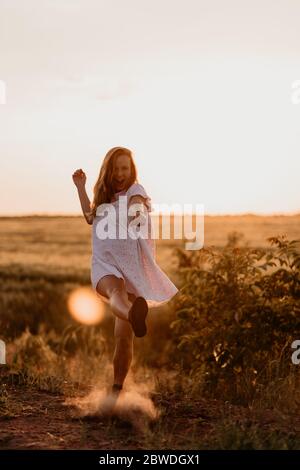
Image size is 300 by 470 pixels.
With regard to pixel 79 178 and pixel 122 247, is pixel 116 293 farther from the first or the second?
pixel 79 178

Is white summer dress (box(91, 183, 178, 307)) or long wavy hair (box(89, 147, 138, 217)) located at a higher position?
long wavy hair (box(89, 147, 138, 217))

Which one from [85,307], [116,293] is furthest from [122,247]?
[85,307]

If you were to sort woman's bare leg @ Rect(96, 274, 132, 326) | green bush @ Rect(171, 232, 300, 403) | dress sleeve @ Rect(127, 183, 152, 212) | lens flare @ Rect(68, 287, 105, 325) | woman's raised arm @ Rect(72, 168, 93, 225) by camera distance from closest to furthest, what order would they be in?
woman's bare leg @ Rect(96, 274, 132, 326) < dress sleeve @ Rect(127, 183, 152, 212) < woman's raised arm @ Rect(72, 168, 93, 225) < green bush @ Rect(171, 232, 300, 403) < lens flare @ Rect(68, 287, 105, 325)

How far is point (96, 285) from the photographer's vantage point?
234 inches

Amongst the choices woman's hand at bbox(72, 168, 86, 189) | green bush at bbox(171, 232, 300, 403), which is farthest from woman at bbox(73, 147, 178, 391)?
green bush at bbox(171, 232, 300, 403)

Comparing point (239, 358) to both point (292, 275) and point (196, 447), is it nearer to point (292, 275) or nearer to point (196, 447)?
point (292, 275)

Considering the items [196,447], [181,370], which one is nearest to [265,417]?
[196,447]

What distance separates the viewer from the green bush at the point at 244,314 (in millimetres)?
7555

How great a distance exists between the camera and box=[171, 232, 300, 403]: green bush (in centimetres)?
755

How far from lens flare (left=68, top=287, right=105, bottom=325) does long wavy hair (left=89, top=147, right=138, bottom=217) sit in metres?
9.05

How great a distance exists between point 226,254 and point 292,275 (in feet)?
2.34

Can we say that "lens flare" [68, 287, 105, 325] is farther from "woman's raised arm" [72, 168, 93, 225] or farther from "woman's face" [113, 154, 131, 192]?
"woman's face" [113, 154, 131, 192]

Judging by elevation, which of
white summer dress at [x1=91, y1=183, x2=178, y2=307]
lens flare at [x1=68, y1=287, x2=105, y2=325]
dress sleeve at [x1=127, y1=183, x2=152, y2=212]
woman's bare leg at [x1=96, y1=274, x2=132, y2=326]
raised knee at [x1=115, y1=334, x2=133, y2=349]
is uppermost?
dress sleeve at [x1=127, y1=183, x2=152, y2=212]

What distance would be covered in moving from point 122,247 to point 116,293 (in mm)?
388
